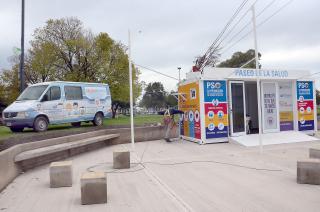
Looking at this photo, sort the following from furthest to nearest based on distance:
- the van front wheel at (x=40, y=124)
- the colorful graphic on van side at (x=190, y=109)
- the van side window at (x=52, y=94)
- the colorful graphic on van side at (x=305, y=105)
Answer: the colorful graphic on van side at (x=305, y=105)
the colorful graphic on van side at (x=190, y=109)
the van side window at (x=52, y=94)
the van front wheel at (x=40, y=124)

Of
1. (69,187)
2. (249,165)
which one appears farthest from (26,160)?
(249,165)

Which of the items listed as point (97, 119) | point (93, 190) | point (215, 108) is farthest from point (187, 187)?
point (97, 119)

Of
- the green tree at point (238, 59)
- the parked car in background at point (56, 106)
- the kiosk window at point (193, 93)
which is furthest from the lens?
the green tree at point (238, 59)

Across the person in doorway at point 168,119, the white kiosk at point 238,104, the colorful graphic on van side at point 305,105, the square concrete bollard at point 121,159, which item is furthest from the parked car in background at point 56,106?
the colorful graphic on van side at point 305,105

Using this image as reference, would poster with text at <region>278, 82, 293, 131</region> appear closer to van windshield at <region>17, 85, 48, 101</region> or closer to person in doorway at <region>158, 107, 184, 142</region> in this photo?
person in doorway at <region>158, 107, 184, 142</region>

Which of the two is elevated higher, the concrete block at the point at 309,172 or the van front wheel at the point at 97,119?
the van front wheel at the point at 97,119

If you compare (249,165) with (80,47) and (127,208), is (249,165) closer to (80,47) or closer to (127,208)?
(127,208)

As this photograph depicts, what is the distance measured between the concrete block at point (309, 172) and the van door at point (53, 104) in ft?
31.4

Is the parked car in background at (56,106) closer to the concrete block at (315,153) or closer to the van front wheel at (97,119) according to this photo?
the van front wheel at (97,119)

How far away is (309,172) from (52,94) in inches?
397

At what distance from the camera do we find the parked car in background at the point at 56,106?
13.0 meters

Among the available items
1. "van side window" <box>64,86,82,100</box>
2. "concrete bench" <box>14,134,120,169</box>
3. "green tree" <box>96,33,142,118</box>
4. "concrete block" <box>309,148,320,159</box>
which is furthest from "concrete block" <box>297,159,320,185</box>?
"green tree" <box>96,33,142,118</box>

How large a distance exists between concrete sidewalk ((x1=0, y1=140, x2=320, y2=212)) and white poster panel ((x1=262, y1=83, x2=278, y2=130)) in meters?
3.99

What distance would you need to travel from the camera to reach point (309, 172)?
7.29 meters
